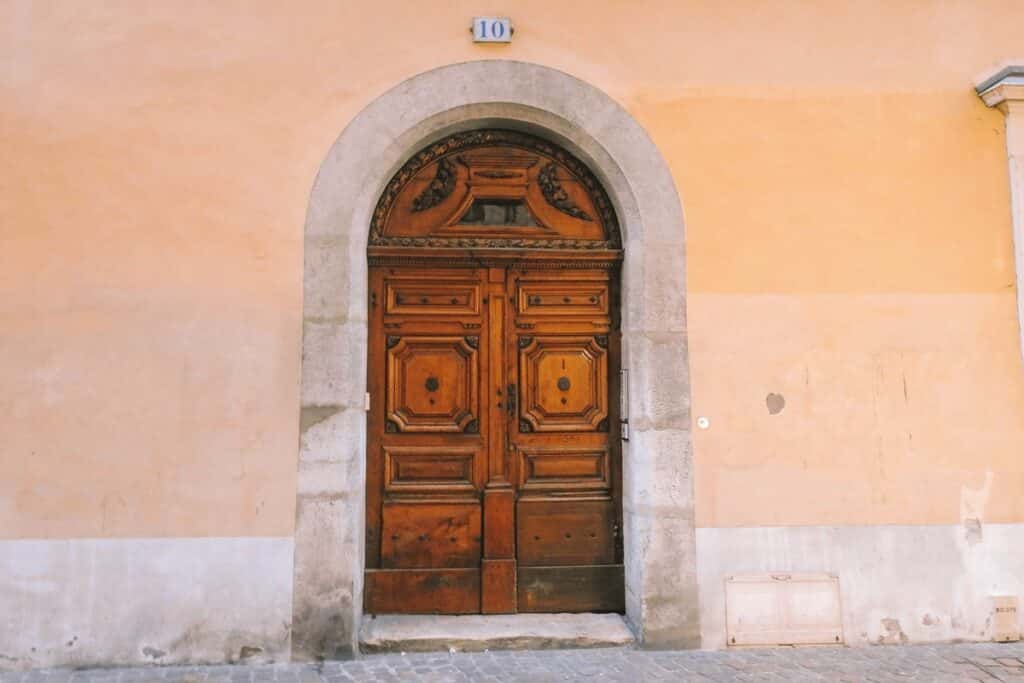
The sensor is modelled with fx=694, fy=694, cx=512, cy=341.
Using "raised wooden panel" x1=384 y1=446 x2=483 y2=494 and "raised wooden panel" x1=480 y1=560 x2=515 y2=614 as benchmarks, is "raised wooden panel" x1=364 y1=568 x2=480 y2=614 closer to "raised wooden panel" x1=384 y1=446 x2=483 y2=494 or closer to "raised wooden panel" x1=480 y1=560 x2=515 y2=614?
"raised wooden panel" x1=480 y1=560 x2=515 y2=614

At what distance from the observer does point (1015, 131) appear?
481cm

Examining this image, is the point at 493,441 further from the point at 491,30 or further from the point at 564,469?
the point at 491,30

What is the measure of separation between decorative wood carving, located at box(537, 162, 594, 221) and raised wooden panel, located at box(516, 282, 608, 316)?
0.50 m

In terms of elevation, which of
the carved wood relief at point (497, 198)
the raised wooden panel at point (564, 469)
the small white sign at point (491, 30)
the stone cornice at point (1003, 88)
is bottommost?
the raised wooden panel at point (564, 469)

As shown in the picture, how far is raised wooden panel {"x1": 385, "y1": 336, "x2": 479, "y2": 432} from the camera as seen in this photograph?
15.7ft

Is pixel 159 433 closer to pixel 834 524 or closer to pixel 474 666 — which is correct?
pixel 474 666

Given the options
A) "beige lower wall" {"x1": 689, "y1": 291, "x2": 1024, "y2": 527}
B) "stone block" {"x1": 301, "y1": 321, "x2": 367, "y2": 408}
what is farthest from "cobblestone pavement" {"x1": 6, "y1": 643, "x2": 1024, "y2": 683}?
"stone block" {"x1": 301, "y1": 321, "x2": 367, "y2": 408}

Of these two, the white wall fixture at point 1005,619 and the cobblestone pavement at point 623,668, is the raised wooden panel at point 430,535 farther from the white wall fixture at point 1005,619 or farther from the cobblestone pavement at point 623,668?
the white wall fixture at point 1005,619

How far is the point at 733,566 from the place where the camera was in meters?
4.50

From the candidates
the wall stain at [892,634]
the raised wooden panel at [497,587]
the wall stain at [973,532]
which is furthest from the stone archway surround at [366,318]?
the wall stain at [973,532]

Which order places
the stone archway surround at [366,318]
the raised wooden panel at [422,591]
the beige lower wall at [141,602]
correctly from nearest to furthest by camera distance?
1. the beige lower wall at [141,602]
2. the stone archway surround at [366,318]
3. the raised wooden panel at [422,591]

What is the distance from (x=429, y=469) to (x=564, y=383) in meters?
1.11

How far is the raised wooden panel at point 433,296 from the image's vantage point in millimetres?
4820

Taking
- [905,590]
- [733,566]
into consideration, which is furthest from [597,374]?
[905,590]
